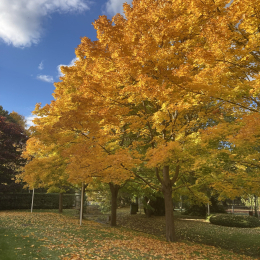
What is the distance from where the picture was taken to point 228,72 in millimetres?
7465

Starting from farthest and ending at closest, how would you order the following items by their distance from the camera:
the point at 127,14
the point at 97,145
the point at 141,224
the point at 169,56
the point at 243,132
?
1. the point at 141,224
2. the point at 127,14
3. the point at 97,145
4. the point at 169,56
5. the point at 243,132

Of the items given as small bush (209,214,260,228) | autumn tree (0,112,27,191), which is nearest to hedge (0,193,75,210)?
→ autumn tree (0,112,27,191)

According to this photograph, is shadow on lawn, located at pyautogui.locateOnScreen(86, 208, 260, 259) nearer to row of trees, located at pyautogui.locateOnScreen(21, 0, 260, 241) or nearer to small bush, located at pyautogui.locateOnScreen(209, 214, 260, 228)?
small bush, located at pyautogui.locateOnScreen(209, 214, 260, 228)

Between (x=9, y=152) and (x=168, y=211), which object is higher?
(x=9, y=152)

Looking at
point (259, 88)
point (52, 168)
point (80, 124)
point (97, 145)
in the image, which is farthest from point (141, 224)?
point (259, 88)

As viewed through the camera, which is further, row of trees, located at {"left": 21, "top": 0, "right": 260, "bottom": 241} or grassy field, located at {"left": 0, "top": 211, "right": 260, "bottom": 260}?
row of trees, located at {"left": 21, "top": 0, "right": 260, "bottom": 241}

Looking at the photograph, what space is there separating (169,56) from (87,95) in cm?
343

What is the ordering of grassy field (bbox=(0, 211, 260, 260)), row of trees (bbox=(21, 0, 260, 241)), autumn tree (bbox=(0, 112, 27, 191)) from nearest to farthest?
grassy field (bbox=(0, 211, 260, 260)) < row of trees (bbox=(21, 0, 260, 241)) < autumn tree (bbox=(0, 112, 27, 191))

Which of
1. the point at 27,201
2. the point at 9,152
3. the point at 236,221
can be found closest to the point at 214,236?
the point at 236,221

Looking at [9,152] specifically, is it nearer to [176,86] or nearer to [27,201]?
[27,201]

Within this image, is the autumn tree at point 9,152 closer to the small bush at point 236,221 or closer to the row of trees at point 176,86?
the row of trees at point 176,86

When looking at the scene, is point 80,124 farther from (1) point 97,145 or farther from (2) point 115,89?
(2) point 115,89

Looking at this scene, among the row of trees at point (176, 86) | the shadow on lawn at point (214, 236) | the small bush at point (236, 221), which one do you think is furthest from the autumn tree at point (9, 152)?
the small bush at point (236, 221)

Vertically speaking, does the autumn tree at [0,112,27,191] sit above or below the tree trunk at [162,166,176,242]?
above
